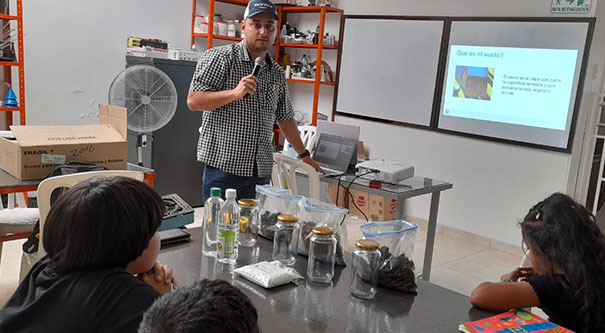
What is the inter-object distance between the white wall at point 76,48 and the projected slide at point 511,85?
2748mm

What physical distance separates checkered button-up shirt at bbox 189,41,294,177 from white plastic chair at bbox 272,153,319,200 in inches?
19.4

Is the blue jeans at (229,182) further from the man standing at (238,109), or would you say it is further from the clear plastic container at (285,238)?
the clear plastic container at (285,238)

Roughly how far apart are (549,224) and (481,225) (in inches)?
121

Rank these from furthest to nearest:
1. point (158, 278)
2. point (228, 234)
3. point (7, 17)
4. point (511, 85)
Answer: point (511, 85)
point (7, 17)
point (228, 234)
point (158, 278)

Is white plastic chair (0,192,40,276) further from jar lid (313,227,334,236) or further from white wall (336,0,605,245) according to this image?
white wall (336,0,605,245)

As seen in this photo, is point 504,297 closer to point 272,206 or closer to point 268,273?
point 268,273

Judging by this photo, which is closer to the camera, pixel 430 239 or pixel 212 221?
pixel 212 221

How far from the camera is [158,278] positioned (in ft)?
4.46

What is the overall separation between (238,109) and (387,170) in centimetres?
103

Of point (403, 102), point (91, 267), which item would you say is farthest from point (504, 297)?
point (403, 102)

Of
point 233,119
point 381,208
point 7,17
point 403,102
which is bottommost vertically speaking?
point 381,208

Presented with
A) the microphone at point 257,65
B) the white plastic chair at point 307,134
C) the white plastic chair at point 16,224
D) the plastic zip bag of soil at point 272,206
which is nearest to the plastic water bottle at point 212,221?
the plastic zip bag of soil at point 272,206

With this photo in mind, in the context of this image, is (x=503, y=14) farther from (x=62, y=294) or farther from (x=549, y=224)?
(x=62, y=294)

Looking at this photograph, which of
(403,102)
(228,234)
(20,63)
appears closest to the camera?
(228,234)
